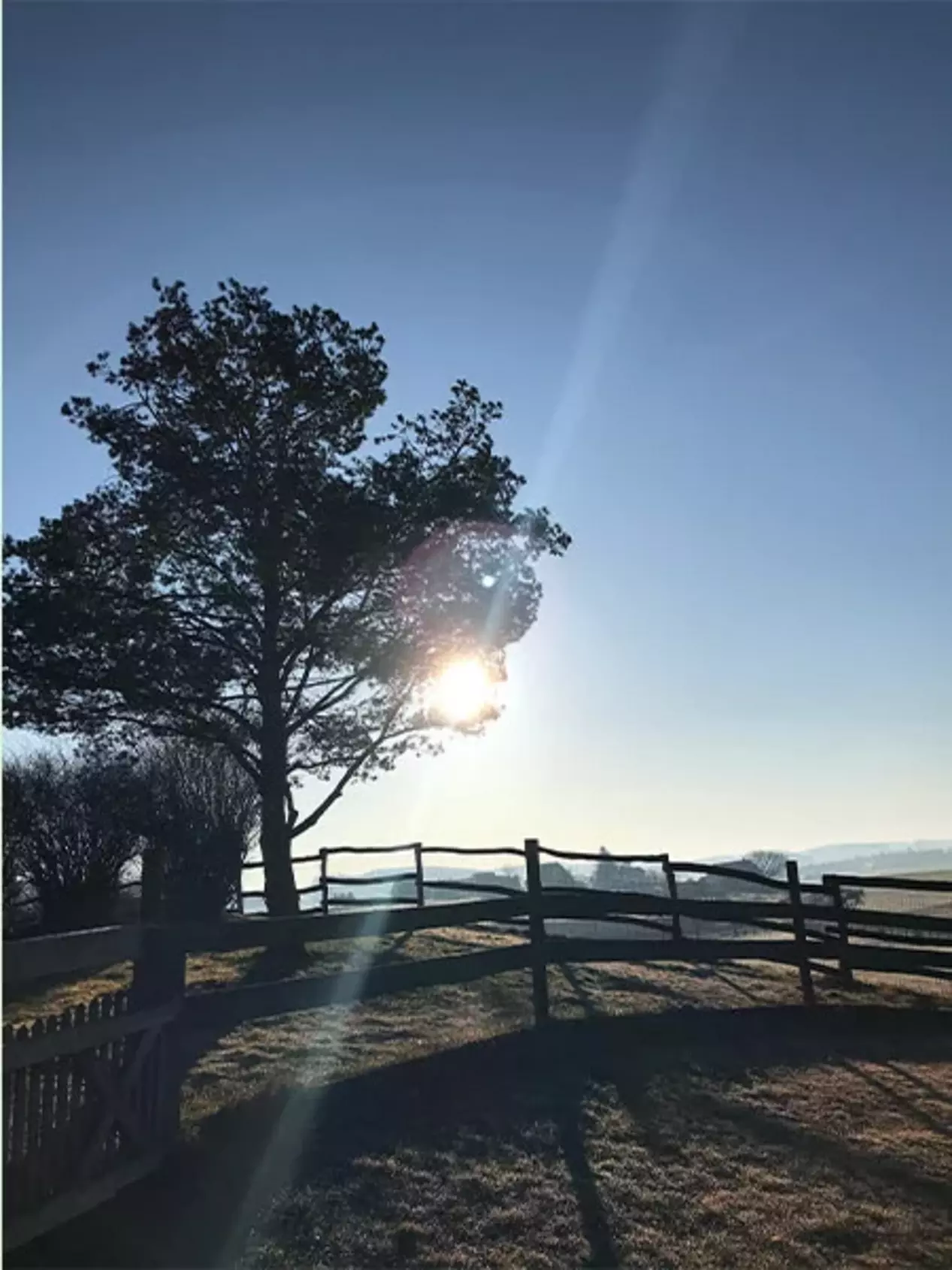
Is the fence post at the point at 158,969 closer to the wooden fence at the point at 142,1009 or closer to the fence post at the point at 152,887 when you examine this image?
the wooden fence at the point at 142,1009

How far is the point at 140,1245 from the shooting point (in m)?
4.46

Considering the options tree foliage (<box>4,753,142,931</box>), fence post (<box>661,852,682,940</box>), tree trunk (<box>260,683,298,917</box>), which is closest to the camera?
fence post (<box>661,852,682,940</box>)

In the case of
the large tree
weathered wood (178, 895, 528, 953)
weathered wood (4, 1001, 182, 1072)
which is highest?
the large tree

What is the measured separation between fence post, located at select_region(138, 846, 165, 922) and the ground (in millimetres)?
1261

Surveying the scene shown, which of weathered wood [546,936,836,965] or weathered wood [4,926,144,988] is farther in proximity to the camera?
weathered wood [546,936,836,965]

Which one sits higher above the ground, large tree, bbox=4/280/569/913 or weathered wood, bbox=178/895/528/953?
large tree, bbox=4/280/569/913

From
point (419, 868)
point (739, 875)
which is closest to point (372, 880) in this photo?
point (419, 868)

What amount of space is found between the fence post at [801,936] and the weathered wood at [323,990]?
4402mm

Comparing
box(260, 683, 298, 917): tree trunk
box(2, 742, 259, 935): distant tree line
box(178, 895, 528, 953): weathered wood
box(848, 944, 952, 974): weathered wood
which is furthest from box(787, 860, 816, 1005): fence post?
box(2, 742, 259, 935): distant tree line

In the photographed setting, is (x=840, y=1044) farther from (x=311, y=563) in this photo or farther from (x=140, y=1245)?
(x=311, y=563)

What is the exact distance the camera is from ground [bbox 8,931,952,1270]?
→ 4582 millimetres

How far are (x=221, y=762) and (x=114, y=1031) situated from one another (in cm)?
1720

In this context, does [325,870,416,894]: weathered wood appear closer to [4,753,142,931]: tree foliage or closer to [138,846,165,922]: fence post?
[4,753,142,931]: tree foliage

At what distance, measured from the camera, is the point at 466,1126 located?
6090 millimetres
